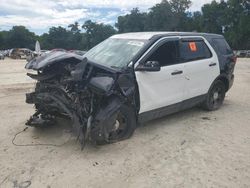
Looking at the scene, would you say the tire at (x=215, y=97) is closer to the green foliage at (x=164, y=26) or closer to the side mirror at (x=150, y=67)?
the side mirror at (x=150, y=67)

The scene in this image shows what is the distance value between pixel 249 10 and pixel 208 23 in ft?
31.4

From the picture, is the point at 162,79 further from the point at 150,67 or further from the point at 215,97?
the point at 215,97

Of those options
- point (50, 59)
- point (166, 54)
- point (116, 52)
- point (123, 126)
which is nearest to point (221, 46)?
point (166, 54)

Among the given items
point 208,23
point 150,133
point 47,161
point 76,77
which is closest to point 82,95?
point 76,77

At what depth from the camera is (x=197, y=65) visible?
259 inches

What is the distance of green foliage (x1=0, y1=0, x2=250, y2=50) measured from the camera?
195ft

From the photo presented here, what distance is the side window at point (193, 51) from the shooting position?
6.29 metres

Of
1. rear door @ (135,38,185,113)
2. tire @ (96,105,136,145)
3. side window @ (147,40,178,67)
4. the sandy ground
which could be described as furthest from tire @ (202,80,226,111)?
tire @ (96,105,136,145)

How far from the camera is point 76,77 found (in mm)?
4738

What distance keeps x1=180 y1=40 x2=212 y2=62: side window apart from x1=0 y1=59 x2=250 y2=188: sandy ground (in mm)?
1379

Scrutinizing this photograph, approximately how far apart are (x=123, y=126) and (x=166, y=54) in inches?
65.5

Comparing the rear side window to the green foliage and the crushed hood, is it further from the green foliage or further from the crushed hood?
the green foliage

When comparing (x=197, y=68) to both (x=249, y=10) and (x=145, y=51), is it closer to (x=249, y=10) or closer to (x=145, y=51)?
(x=145, y=51)

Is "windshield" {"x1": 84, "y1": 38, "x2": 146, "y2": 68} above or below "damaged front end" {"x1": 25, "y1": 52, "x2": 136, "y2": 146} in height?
above
